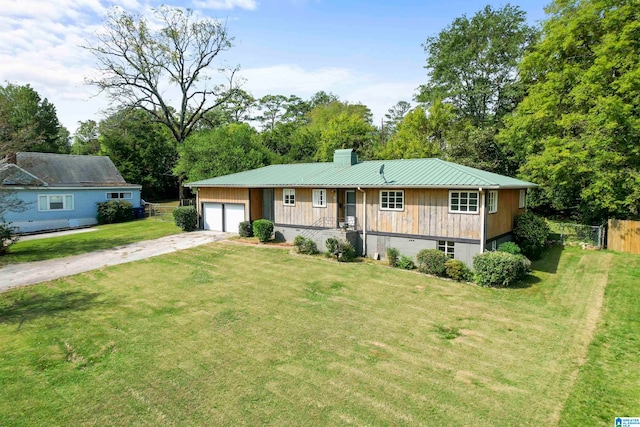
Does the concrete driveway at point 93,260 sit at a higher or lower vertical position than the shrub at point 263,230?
lower

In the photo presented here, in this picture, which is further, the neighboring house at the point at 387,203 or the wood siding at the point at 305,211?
the wood siding at the point at 305,211

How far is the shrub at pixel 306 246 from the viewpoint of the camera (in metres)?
18.3

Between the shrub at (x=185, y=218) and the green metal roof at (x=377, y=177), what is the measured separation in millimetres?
2196

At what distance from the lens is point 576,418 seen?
6.09m

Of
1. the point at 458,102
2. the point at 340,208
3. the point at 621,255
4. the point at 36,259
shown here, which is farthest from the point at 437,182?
the point at 458,102

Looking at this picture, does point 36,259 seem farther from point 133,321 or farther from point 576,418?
point 576,418

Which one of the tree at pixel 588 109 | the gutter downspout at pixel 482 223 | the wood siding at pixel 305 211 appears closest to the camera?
the gutter downspout at pixel 482 223

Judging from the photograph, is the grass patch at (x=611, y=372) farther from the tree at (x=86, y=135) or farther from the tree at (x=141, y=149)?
the tree at (x=86, y=135)

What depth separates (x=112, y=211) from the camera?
Answer: 29.5 m

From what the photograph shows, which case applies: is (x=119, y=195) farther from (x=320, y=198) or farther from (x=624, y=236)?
(x=624, y=236)

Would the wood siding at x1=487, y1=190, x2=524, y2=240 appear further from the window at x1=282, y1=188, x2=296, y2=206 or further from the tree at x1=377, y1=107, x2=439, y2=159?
the tree at x1=377, y1=107, x2=439, y2=159

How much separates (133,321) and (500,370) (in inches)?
387

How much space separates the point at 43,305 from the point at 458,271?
15.1m

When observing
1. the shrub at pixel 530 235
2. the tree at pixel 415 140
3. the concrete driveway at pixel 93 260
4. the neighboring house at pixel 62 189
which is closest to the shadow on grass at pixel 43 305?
the concrete driveway at pixel 93 260
